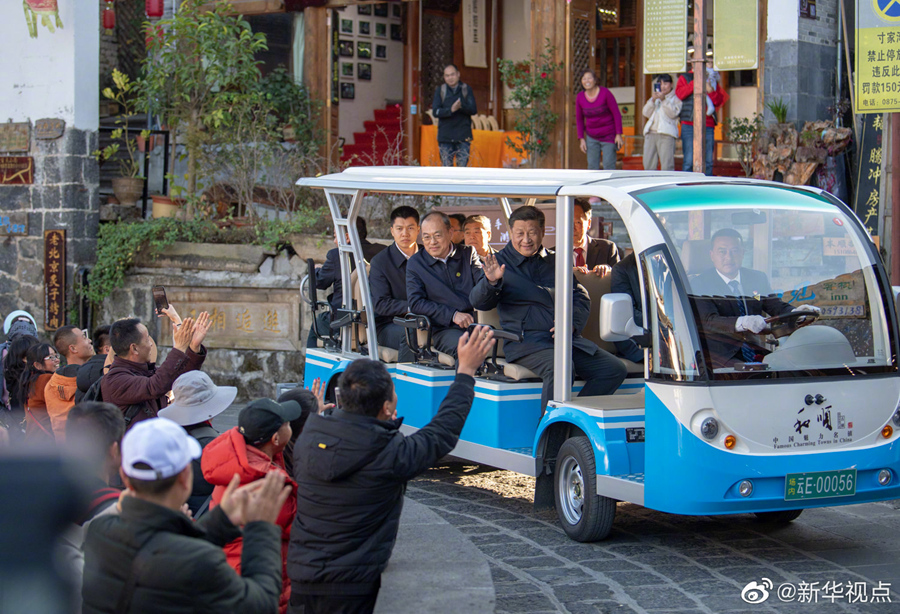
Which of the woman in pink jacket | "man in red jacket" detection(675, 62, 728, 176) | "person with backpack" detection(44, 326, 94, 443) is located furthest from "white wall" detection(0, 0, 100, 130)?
"man in red jacket" detection(675, 62, 728, 176)

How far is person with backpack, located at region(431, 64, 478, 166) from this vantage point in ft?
42.8

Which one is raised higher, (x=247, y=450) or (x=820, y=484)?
(x=247, y=450)

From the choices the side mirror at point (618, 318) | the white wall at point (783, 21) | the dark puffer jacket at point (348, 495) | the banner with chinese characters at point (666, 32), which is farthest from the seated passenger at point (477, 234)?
the white wall at point (783, 21)

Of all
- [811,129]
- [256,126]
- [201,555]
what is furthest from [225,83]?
[201,555]

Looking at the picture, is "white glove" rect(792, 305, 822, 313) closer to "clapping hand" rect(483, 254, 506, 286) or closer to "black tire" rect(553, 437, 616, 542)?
"black tire" rect(553, 437, 616, 542)

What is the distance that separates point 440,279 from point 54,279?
22.0ft

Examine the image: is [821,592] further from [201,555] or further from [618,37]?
[618,37]

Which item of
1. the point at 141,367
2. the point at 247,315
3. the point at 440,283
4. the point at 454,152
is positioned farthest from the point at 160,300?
the point at 454,152

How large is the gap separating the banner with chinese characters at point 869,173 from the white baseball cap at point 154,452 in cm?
1060

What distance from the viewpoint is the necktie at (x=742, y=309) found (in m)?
5.23

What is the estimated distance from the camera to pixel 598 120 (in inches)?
495

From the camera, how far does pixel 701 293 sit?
5.23 meters

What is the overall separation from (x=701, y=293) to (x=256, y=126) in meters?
8.34

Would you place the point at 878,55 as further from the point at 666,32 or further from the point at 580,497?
the point at 580,497
